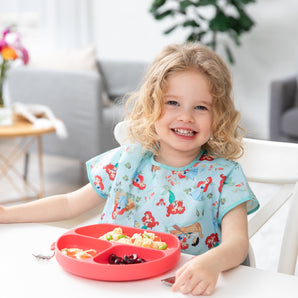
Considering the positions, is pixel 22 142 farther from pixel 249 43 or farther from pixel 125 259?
pixel 125 259

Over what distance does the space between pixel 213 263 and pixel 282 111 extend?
3.22m

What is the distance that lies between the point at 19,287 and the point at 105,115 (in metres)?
2.70

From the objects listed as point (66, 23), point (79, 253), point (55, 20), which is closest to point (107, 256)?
point (79, 253)

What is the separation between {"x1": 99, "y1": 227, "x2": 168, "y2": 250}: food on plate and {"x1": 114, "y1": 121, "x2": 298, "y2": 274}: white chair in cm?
31

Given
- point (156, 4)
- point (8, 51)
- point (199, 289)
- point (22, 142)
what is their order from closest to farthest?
point (199, 289), point (8, 51), point (22, 142), point (156, 4)

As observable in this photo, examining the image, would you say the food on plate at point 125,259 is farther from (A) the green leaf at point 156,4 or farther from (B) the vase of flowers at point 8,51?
(A) the green leaf at point 156,4

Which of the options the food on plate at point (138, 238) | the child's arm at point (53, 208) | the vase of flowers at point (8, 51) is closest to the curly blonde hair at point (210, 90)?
the child's arm at point (53, 208)

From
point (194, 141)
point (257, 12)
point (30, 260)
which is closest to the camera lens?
point (30, 260)

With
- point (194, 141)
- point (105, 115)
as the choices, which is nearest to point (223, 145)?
point (194, 141)

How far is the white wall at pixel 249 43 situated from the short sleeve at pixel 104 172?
3.23m

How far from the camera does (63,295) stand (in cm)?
80

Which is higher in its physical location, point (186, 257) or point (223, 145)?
point (223, 145)

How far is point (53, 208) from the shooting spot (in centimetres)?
120

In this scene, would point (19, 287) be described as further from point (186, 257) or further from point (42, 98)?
point (42, 98)
